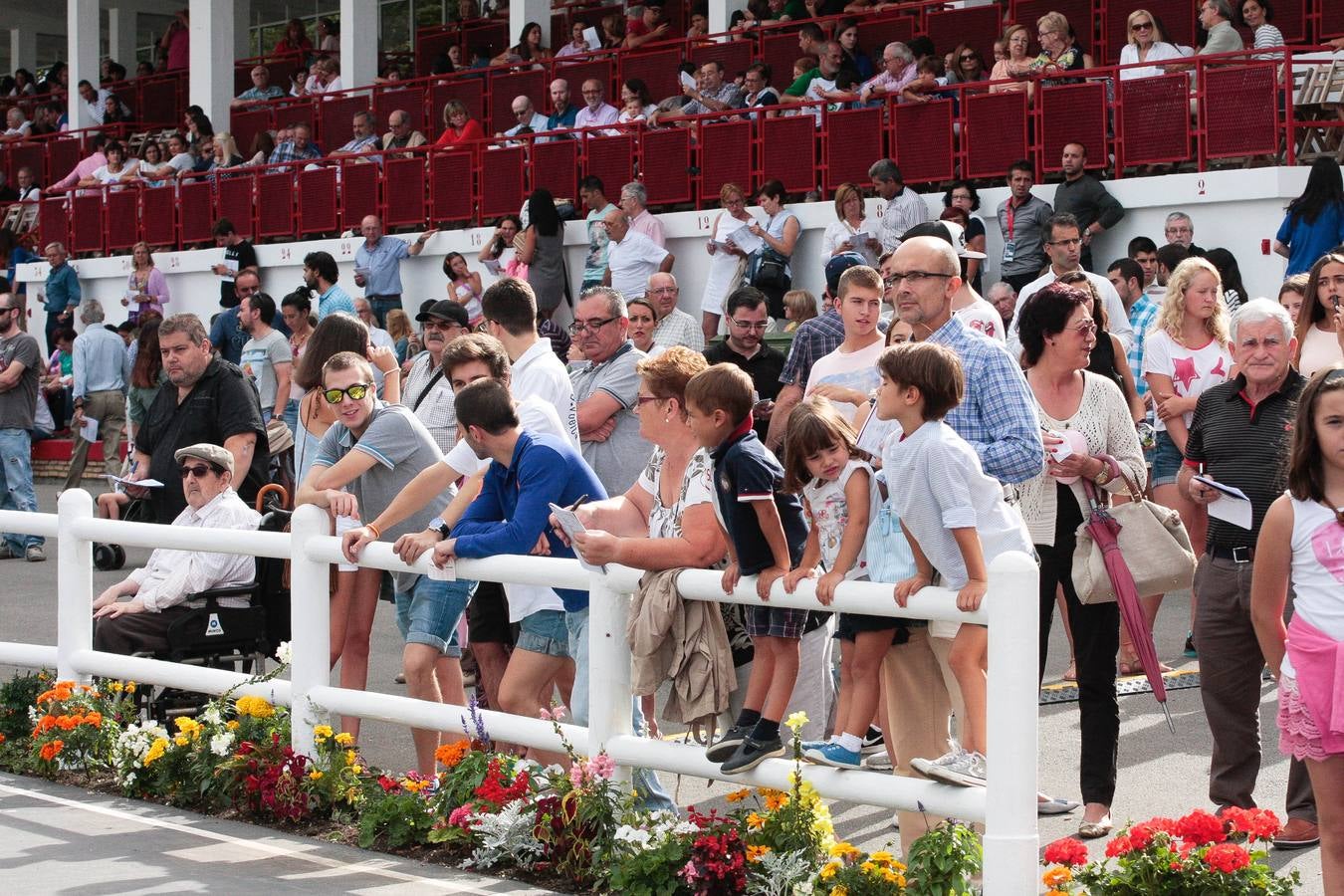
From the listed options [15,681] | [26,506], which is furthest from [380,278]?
[15,681]

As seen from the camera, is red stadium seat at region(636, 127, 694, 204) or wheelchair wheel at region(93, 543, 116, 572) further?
red stadium seat at region(636, 127, 694, 204)

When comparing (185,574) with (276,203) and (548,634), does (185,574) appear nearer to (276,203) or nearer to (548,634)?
(548,634)

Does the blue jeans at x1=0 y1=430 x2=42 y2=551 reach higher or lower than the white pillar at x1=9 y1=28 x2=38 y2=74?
lower

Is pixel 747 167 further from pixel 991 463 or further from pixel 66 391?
pixel 991 463

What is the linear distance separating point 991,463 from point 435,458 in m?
2.64

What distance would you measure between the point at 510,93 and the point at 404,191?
2341 mm

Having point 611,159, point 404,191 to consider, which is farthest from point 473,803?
Answer: point 404,191

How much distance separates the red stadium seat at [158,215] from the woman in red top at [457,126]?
571 cm

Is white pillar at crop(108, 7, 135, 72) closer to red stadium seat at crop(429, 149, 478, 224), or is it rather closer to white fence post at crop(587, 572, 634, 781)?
red stadium seat at crop(429, 149, 478, 224)

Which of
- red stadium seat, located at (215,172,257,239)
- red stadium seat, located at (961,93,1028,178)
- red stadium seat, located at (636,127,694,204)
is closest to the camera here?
red stadium seat, located at (961,93,1028,178)

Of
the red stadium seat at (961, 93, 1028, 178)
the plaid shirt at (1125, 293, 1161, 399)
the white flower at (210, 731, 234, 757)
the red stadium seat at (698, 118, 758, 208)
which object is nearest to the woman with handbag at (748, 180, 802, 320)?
the red stadium seat at (698, 118, 758, 208)

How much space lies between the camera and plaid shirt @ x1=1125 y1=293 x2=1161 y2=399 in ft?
35.2

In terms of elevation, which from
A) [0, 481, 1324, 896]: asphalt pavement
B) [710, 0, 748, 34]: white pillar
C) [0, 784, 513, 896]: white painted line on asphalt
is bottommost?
[0, 784, 513, 896]: white painted line on asphalt

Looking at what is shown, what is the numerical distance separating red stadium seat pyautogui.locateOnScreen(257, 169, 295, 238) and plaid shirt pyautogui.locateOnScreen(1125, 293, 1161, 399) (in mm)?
15312
